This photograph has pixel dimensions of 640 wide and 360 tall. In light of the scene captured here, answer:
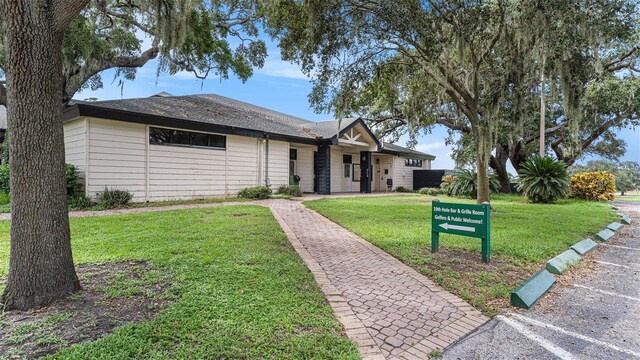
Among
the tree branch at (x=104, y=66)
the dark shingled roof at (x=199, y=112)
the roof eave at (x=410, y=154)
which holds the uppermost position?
the tree branch at (x=104, y=66)

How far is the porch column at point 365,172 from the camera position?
1968cm

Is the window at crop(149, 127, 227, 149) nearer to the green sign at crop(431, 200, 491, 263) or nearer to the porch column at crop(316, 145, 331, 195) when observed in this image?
the porch column at crop(316, 145, 331, 195)

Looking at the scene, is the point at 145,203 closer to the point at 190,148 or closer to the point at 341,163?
the point at 190,148

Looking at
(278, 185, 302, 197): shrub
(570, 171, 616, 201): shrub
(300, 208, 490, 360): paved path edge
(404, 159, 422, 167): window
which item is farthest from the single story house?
(570, 171, 616, 201): shrub

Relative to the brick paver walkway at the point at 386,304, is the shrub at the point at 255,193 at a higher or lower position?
higher

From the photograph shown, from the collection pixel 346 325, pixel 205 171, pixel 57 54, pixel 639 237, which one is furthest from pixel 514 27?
pixel 205 171

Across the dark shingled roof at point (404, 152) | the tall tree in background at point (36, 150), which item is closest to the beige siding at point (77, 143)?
the tall tree in background at point (36, 150)

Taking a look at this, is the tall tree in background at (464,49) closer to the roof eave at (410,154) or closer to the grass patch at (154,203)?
the grass patch at (154,203)

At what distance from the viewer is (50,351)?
2.26m

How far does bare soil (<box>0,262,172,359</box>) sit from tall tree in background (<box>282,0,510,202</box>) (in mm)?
5624

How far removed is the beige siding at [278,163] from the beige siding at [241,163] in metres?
0.82

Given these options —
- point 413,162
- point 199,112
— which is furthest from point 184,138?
point 413,162

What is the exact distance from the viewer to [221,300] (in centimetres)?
310

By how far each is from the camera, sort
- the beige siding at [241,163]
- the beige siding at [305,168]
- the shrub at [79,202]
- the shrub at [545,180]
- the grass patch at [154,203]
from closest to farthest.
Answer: the grass patch at [154,203] → the shrub at [79,202] → the shrub at [545,180] → the beige siding at [241,163] → the beige siding at [305,168]
